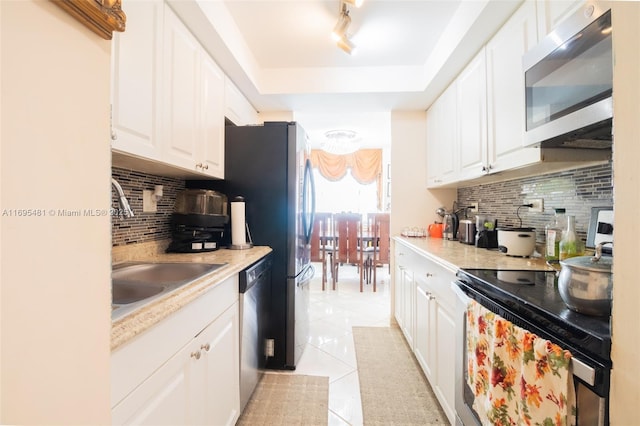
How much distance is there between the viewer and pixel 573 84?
3.05ft

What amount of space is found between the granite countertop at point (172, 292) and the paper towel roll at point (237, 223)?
0.09 meters

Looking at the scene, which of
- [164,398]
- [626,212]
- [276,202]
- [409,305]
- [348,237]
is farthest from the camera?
[348,237]

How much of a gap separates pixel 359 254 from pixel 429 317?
237cm

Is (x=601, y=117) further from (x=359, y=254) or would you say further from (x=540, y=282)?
(x=359, y=254)

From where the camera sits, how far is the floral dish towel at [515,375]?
614 millimetres

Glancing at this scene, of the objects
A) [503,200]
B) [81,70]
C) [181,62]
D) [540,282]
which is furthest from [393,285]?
[81,70]

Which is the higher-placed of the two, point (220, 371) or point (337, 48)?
point (337, 48)

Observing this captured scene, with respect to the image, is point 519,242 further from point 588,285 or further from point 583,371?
point 583,371

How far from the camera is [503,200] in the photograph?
6.35 ft

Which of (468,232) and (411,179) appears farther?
(411,179)

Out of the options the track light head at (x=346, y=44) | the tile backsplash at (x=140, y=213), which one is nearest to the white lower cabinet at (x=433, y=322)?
the track light head at (x=346, y=44)

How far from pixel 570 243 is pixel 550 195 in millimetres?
448

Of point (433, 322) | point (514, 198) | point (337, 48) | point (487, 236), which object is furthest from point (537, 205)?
point (337, 48)

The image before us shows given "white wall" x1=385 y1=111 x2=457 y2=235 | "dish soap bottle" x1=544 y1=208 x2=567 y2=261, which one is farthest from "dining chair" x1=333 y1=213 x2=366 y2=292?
"dish soap bottle" x1=544 y1=208 x2=567 y2=261
